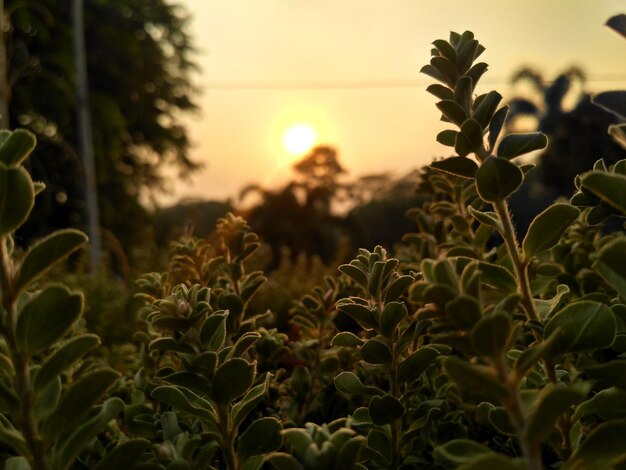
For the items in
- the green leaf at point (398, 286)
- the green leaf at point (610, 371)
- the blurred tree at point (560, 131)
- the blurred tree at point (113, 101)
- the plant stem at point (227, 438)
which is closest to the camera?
the green leaf at point (610, 371)

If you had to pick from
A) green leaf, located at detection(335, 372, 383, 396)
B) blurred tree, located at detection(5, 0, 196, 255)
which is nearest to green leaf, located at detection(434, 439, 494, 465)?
green leaf, located at detection(335, 372, 383, 396)

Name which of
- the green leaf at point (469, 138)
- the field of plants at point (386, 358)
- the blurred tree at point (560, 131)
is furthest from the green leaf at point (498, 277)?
the blurred tree at point (560, 131)

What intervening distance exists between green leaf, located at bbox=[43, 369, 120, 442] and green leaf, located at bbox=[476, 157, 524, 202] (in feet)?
1.12

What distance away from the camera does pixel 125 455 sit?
47 cm

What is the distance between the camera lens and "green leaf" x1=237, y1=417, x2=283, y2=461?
55cm

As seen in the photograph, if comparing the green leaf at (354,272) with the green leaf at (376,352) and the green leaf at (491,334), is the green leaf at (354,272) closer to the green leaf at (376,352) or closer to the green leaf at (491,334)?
the green leaf at (376,352)

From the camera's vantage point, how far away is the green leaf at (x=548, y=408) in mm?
385

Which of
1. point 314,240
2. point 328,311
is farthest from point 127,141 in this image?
point 328,311

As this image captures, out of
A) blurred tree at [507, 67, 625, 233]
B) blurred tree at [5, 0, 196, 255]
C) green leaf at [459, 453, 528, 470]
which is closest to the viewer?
green leaf at [459, 453, 528, 470]

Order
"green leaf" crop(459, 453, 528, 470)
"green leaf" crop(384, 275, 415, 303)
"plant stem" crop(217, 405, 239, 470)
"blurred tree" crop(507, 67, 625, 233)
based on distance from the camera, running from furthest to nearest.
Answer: "blurred tree" crop(507, 67, 625, 233) → "green leaf" crop(384, 275, 415, 303) → "plant stem" crop(217, 405, 239, 470) → "green leaf" crop(459, 453, 528, 470)

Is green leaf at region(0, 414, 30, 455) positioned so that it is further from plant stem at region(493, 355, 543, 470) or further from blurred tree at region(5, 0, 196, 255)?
blurred tree at region(5, 0, 196, 255)

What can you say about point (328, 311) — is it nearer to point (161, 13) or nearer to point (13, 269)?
point (13, 269)

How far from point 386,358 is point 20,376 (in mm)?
335

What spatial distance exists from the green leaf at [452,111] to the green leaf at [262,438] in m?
0.32
